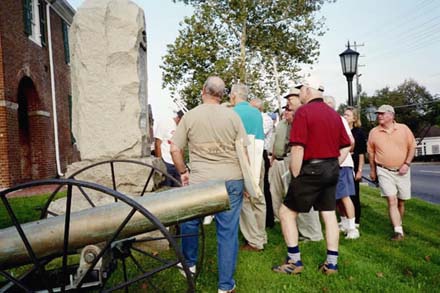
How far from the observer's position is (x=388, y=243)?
17.8ft

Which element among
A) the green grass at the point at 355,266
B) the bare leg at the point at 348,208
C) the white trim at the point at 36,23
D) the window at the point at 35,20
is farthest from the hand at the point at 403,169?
the white trim at the point at 36,23

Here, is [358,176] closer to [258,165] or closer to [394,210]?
[394,210]

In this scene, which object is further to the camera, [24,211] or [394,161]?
[24,211]

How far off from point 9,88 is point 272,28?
1428 centimetres

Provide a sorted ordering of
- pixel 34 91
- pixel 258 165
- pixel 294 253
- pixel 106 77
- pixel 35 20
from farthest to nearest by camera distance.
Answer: pixel 35 20
pixel 34 91
pixel 106 77
pixel 258 165
pixel 294 253

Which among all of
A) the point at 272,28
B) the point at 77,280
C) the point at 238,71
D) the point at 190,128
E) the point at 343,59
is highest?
the point at 272,28

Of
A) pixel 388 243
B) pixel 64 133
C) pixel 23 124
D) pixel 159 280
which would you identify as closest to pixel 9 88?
pixel 23 124

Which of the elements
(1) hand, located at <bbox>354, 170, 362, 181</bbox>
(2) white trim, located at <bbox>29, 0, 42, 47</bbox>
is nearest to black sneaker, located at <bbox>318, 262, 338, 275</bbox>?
(1) hand, located at <bbox>354, 170, 362, 181</bbox>

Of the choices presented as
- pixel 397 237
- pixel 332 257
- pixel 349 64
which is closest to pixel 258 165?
pixel 332 257

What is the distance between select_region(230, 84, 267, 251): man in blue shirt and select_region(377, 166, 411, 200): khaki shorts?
177 centimetres

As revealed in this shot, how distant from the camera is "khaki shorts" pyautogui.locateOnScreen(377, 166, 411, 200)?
221 inches

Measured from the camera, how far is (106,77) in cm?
523

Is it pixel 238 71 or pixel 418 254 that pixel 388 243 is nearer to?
pixel 418 254

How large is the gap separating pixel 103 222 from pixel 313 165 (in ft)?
7.51
